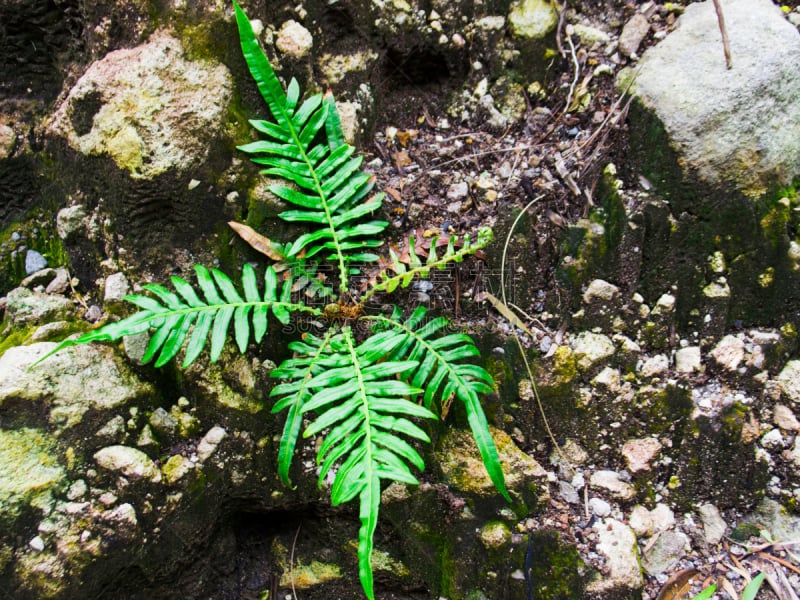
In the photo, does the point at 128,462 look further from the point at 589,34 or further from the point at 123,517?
the point at 589,34

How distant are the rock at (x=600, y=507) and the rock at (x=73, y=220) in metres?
2.40

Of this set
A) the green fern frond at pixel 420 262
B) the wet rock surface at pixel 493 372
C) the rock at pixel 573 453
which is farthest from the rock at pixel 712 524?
the green fern frond at pixel 420 262

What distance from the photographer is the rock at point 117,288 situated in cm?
242

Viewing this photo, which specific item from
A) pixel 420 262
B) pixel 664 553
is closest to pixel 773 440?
pixel 664 553

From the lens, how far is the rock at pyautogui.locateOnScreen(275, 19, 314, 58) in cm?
254

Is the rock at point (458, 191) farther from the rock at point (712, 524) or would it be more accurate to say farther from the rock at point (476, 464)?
the rock at point (712, 524)

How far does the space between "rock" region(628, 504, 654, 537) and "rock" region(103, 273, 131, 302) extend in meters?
2.27

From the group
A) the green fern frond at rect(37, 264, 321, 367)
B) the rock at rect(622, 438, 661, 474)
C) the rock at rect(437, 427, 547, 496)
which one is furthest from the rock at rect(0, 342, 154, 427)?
the rock at rect(622, 438, 661, 474)

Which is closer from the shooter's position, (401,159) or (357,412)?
(357,412)

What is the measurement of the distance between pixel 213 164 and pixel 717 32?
214 cm

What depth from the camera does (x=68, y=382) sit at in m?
2.21

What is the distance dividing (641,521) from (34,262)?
286 centimetres

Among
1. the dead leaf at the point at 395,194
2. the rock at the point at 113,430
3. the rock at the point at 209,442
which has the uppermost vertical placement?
the dead leaf at the point at 395,194

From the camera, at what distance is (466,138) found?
2.81 meters
